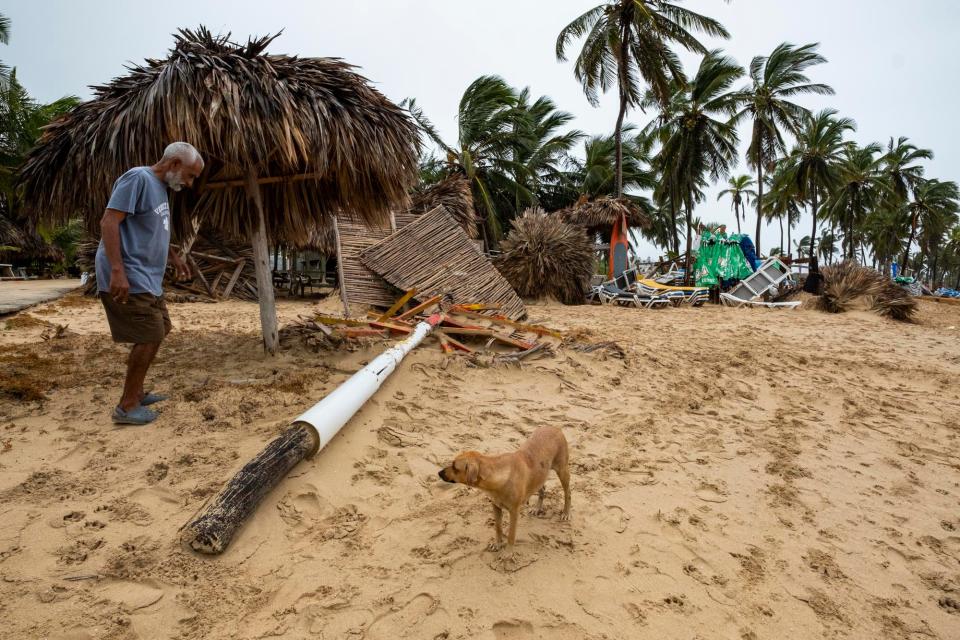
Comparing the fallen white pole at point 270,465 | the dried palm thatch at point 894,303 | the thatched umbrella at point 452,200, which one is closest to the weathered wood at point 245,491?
the fallen white pole at point 270,465

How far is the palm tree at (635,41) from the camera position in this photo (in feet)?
55.4

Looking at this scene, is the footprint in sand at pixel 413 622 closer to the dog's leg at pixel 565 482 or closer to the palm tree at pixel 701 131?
the dog's leg at pixel 565 482

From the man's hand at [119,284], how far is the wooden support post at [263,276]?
1.70m

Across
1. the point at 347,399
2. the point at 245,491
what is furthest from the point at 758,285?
the point at 245,491

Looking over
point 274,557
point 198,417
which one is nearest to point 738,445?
point 274,557

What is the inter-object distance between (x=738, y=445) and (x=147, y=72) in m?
5.87

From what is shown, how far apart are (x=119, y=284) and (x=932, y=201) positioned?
156ft

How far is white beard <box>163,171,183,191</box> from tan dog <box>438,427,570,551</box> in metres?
2.67

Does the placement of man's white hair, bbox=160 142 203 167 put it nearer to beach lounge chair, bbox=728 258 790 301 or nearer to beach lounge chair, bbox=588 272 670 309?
beach lounge chair, bbox=588 272 670 309

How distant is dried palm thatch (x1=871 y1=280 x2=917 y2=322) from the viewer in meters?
10.7

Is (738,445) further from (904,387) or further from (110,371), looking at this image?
(110,371)

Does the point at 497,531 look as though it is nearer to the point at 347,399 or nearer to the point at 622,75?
the point at 347,399

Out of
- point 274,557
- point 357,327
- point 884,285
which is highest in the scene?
point 884,285

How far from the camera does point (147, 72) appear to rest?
4129 millimetres
